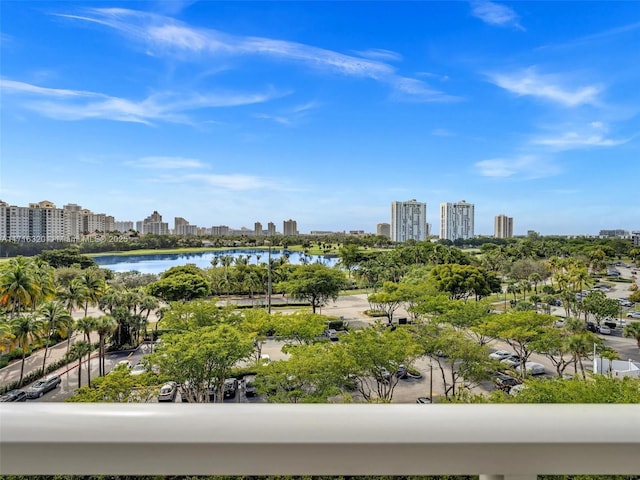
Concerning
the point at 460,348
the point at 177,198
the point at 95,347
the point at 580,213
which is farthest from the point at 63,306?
the point at 580,213

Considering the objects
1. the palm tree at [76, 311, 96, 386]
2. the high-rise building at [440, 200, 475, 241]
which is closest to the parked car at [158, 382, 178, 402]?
the palm tree at [76, 311, 96, 386]

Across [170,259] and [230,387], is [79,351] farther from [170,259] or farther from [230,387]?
[170,259]

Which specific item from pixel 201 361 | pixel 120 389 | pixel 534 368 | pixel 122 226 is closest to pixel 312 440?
pixel 120 389

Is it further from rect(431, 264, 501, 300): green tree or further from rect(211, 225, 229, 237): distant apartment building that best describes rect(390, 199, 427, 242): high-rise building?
rect(211, 225, 229, 237): distant apartment building

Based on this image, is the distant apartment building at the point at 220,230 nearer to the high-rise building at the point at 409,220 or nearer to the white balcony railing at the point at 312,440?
the high-rise building at the point at 409,220

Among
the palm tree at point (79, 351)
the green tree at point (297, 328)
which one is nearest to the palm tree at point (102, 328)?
the palm tree at point (79, 351)

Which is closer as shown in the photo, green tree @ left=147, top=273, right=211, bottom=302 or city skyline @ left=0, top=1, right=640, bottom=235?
city skyline @ left=0, top=1, right=640, bottom=235
